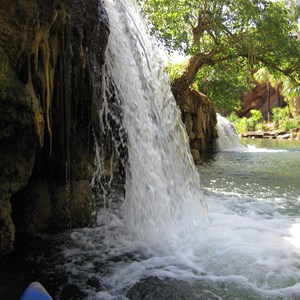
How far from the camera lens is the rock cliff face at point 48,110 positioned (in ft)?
12.6

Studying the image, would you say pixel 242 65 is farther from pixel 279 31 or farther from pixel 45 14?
pixel 45 14

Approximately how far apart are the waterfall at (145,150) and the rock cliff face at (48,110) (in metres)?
0.57

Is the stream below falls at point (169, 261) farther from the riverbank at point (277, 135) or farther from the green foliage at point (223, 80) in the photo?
the riverbank at point (277, 135)

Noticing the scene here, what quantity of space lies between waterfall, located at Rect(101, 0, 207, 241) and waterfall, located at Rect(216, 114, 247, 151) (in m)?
14.9

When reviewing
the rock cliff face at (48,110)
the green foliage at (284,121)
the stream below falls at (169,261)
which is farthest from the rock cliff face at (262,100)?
the rock cliff face at (48,110)

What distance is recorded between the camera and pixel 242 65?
52.1 ft

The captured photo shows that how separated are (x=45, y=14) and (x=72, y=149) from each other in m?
1.81

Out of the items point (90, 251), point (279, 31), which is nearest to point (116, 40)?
point (90, 251)

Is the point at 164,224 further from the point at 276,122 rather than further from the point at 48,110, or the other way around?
the point at 276,122

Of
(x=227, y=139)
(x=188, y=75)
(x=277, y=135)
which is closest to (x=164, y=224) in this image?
(x=188, y=75)

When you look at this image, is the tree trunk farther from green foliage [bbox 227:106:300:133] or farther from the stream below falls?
green foliage [bbox 227:106:300:133]

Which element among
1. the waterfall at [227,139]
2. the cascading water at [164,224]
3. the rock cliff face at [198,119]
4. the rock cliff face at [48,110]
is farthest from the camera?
the waterfall at [227,139]

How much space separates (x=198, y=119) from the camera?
18047mm

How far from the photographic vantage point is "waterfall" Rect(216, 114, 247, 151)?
71.4 ft
